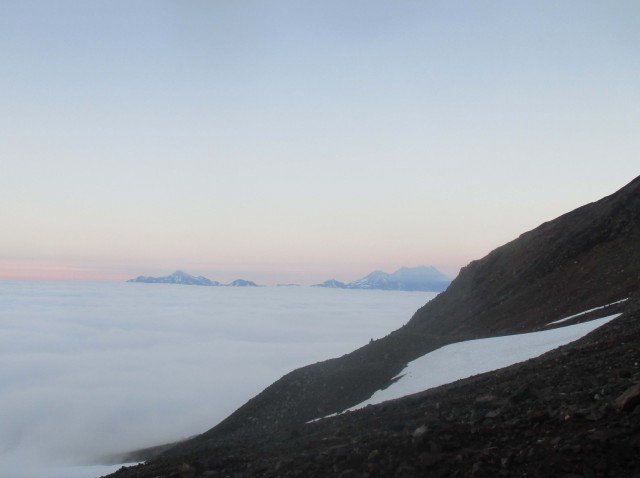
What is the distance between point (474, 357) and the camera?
84.3 ft

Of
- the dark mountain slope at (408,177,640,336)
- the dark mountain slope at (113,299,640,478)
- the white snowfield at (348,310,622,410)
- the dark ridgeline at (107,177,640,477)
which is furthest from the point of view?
the dark mountain slope at (408,177,640,336)

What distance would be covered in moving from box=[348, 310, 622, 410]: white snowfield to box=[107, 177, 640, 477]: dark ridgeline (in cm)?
221

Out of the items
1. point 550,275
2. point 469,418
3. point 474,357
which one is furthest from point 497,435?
point 550,275

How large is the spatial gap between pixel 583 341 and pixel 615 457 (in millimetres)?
12080

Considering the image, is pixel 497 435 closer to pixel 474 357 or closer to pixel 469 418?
pixel 469 418

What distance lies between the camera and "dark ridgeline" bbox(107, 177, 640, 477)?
7809 mm

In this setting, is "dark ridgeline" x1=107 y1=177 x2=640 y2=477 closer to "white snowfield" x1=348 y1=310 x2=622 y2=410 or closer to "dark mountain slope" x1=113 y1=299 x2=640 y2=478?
"dark mountain slope" x1=113 y1=299 x2=640 y2=478

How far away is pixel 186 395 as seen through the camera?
7275cm

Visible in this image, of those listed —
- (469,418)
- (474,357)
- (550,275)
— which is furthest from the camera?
(550,275)

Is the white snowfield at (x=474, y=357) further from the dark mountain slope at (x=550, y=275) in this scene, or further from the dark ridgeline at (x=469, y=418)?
the dark mountain slope at (x=550, y=275)

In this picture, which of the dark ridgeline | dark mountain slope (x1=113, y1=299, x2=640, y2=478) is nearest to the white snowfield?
the dark ridgeline

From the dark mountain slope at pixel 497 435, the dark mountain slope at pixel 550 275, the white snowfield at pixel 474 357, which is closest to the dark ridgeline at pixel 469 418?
the dark mountain slope at pixel 497 435

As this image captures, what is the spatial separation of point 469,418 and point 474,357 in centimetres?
1591

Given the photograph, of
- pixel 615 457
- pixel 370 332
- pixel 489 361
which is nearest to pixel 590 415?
pixel 615 457
